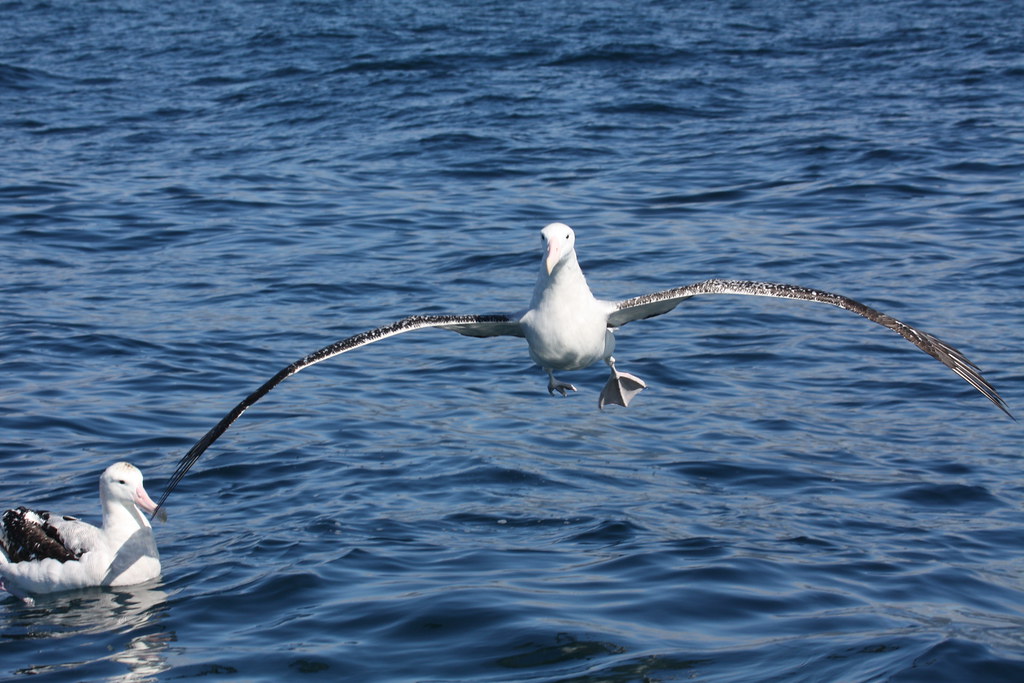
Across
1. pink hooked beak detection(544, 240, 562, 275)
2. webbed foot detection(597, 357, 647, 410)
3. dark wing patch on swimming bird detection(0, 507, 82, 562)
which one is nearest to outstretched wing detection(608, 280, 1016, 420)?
pink hooked beak detection(544, 240, 562, 275)

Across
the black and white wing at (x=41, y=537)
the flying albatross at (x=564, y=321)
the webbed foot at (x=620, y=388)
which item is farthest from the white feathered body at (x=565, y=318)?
the black and white wing at (x=41, y=537)

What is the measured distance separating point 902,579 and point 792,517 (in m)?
1.38

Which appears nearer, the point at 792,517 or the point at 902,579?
the point at 902,579

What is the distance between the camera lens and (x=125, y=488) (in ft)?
36.7

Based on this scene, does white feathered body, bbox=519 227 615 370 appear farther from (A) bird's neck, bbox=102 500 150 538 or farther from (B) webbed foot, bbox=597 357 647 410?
(A) bird's neck, bbox=102 500 150 538

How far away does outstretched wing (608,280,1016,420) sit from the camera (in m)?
9.07

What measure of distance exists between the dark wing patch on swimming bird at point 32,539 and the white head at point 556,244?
4890mm

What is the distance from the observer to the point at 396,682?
8344 mm

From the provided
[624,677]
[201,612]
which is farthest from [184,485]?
[624,677]

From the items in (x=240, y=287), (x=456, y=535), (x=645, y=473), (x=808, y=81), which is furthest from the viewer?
(x=808, y=81)

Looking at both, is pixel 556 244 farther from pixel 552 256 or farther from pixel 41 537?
pixel 41 537

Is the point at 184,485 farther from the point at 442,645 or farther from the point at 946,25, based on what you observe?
the point at 946,25

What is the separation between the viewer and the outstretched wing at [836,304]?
907 centimetres

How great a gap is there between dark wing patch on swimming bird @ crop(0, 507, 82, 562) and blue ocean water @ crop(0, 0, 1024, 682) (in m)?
0.48
